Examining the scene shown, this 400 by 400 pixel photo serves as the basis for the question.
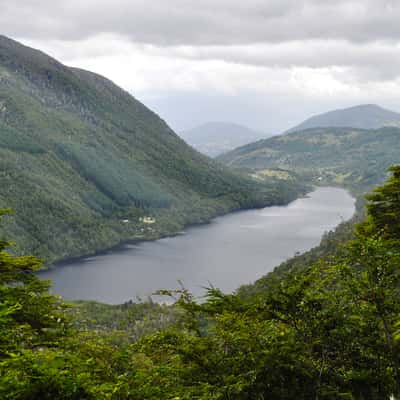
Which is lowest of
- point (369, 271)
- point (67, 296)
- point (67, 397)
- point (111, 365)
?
point (67, 296)

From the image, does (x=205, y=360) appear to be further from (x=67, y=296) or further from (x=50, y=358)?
(x=67, y=296)

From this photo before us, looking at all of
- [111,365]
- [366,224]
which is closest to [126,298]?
[366,224]

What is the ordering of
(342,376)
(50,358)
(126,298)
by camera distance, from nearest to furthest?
1. (50,358)
2. (342,376)
3. (126,298)

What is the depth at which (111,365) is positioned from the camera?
71.3 ft

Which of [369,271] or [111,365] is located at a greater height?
[369,271]

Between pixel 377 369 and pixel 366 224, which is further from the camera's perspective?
pixel 366 224

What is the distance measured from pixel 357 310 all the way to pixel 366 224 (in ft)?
64.0

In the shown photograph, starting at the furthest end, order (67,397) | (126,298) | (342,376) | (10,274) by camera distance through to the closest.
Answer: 1. (126,298)
2. (10,274)
3. (342,376)
4. (67,397)

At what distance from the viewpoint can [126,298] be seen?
193m

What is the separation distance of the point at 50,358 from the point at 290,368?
10.3m

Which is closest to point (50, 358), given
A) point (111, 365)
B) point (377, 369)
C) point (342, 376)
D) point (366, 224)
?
point (111, 365)

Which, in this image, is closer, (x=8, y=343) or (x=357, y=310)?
(x=8, y=343)

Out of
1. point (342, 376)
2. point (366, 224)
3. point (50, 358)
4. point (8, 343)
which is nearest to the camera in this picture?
point (50, 358)

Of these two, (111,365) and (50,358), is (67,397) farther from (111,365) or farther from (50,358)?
(111,365)
